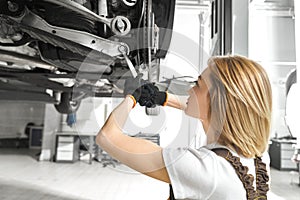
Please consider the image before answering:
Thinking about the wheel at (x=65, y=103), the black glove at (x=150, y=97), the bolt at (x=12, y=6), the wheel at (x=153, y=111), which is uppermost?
the bolt at (x=12, y=6)

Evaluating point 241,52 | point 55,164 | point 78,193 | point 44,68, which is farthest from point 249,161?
point 55,164

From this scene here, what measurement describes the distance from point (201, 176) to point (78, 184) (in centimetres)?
209

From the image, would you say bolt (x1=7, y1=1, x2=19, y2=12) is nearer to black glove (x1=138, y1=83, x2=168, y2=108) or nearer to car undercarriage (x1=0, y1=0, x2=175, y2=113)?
car undercarriage (x1=0, y1=0, x2=175, y2=113)

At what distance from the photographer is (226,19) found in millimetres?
1734

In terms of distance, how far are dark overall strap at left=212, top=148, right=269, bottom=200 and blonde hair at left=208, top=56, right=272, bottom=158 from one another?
31 mm

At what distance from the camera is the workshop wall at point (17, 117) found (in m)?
5.65

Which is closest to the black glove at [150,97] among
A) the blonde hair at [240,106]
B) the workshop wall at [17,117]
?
the blonde hair at [240,106]

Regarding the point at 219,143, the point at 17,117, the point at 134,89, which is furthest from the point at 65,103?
the point at 17,117

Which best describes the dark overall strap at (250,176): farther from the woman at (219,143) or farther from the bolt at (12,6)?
the bolt at (12,6)

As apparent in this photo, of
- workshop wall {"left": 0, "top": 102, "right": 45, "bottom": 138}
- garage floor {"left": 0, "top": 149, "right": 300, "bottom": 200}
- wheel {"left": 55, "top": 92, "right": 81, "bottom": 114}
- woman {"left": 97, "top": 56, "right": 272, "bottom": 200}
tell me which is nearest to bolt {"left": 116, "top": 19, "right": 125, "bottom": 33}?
woman {"left": 97, "top": 56, "right": 272, "bottom": 200}

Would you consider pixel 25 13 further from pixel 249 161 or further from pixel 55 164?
pixel 55 164

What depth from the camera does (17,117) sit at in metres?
5.78

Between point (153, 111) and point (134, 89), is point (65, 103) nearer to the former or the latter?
point (153, 111)

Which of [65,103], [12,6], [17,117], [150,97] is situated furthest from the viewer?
[17,117]
